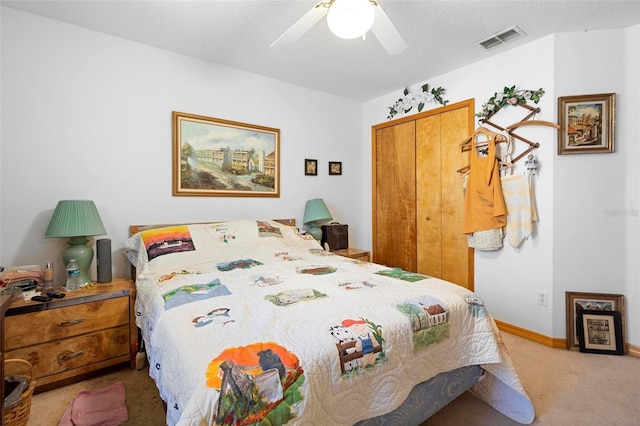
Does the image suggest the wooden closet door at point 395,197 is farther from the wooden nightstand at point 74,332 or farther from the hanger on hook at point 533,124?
the wooden nightstand at point 74,332

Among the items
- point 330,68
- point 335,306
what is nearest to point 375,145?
point 330,68

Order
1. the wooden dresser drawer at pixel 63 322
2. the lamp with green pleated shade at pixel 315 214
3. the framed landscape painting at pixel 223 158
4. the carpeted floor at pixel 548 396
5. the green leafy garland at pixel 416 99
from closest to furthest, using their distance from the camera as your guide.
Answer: the carpeted floor at pixel 548 396 < the wooden dresser drawer at pixel 63 322 < the framed landscape painting at pixel 223 158 < the green leafy garland at pixel 416 99 < the lamp with green pleated shade at pixel 315 214

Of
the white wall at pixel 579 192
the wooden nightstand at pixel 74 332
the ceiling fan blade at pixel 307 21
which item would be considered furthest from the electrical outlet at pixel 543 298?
the wooden nightstand at pixel 74 332

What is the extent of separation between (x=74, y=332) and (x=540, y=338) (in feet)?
11.0

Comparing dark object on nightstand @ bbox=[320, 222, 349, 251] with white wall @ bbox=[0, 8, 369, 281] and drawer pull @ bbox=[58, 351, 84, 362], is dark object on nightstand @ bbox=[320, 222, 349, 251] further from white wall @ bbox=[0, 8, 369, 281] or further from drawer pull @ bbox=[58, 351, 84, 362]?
drawer pull @ bbox=[58, 351, 84, 362]

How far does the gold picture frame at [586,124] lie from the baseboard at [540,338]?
4.82ft

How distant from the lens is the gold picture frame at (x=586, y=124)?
221 cm

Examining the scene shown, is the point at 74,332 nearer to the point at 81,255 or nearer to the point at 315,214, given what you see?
the point at 81,255

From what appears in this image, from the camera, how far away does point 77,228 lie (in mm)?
1915

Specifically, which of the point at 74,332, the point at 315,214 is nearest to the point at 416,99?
the point at 315,214

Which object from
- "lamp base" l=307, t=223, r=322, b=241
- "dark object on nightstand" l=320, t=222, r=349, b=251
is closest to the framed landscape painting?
"lamp base" l=307, t=223, r=322, b=241

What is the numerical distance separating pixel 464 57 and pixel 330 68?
123 cm

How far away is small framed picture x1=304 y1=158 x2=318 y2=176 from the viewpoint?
3381 millimetres

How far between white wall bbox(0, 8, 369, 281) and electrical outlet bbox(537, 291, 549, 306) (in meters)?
2.48
